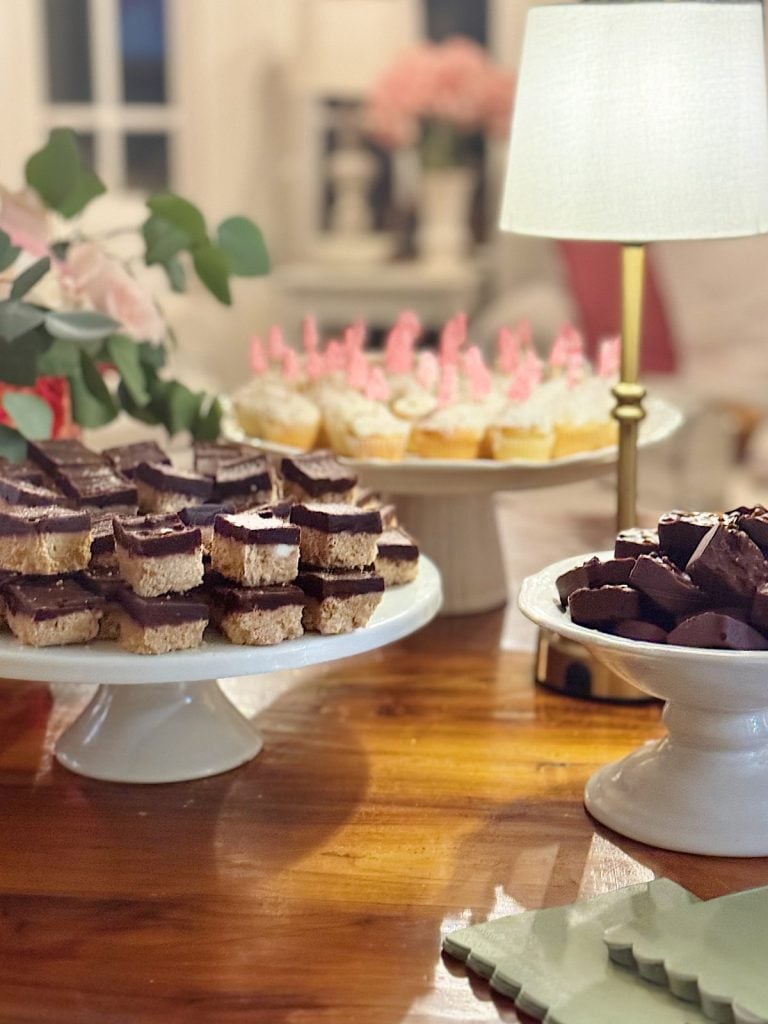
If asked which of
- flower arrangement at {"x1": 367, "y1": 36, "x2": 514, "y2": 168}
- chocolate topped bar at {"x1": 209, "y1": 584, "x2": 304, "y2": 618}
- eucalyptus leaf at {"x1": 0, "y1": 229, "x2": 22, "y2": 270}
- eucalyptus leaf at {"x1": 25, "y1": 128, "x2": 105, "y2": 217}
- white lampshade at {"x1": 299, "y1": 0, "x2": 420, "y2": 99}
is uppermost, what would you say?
white lampshade at {"x1": 299, "y1": 0, "x2": 420, "y2": 99}

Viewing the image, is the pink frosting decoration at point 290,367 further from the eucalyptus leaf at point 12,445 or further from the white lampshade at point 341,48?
the white lampshade at point 341,48

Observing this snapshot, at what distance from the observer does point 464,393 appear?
1803mm

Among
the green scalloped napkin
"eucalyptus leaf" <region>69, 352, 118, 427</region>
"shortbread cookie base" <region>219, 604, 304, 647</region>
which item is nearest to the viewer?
the green scalloped napkin

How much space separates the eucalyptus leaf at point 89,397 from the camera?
155 centimetres

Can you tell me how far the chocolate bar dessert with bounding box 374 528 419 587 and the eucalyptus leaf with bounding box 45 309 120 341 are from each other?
1.33 ft

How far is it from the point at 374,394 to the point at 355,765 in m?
0.59

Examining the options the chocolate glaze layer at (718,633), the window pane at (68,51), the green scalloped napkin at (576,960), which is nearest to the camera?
the green scalloped napkin at (576,960)

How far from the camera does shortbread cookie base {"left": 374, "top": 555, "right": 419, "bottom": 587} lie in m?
1.27

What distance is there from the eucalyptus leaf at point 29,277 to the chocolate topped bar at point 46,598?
1.29 ft

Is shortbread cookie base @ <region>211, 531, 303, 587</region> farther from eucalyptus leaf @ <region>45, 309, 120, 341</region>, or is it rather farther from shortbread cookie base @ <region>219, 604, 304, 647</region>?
eucalyptus leaf @ <region>45, 309, 120, 341</region>

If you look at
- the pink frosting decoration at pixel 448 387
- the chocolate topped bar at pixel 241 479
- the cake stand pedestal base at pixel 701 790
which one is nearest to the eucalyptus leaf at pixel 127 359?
the chocolate topped bar at pixel 241 479

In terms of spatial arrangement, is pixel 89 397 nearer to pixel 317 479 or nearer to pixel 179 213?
pixel 179 213

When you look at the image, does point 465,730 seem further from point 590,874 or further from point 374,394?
point 374,394

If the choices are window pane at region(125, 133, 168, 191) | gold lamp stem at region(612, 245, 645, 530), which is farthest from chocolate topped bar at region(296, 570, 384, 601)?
window pane at region(125, 133, 168, 191)
